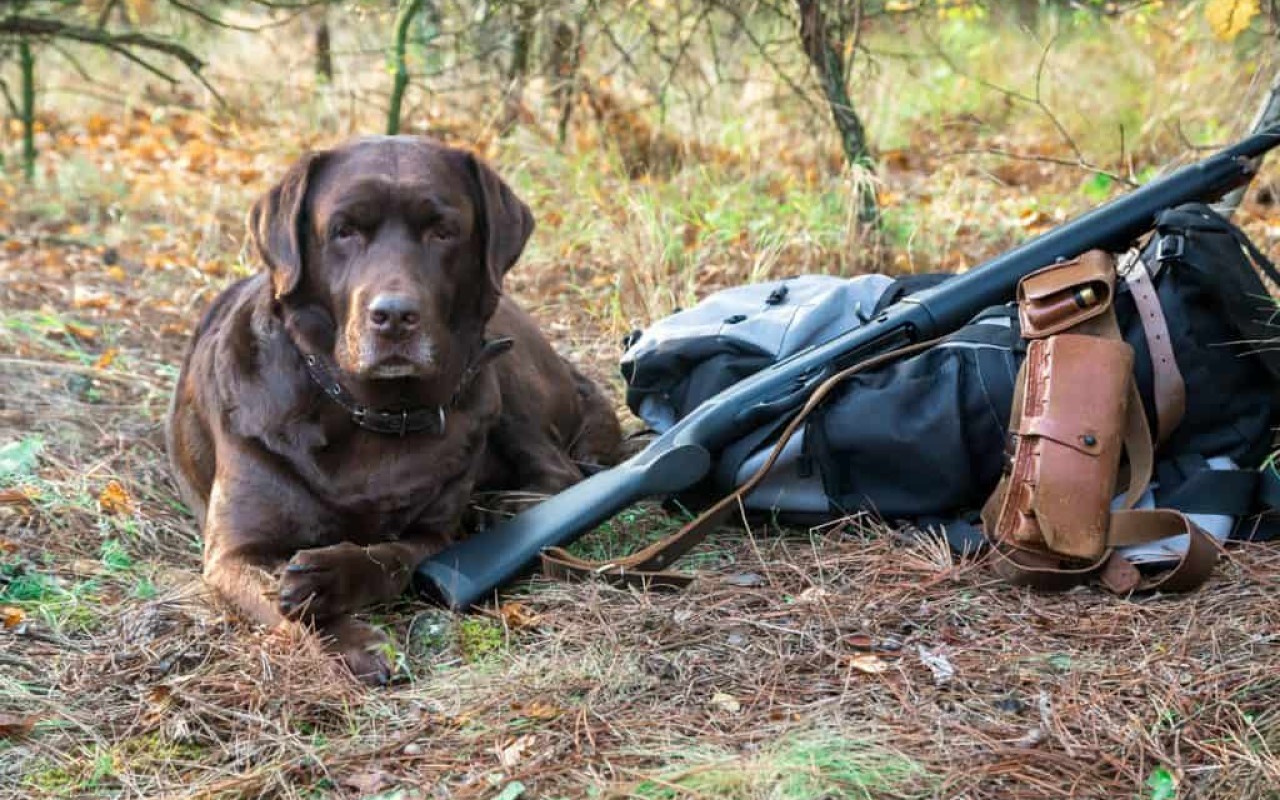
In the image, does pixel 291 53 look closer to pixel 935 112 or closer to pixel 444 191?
pixel 935 112

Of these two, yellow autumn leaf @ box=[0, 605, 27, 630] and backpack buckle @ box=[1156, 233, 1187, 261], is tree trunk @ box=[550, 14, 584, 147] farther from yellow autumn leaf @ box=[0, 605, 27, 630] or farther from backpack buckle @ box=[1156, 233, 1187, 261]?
yellow autumn leaf @ box=[0, 605, 27, 630]

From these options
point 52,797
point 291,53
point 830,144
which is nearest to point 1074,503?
point 52,797

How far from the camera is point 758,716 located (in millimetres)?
2607

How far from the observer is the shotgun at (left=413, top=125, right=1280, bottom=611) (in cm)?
340

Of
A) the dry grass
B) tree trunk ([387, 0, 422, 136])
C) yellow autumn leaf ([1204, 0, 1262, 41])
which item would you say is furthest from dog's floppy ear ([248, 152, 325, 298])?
yellow autumn leaf ([1204, 0, 1262, 41])

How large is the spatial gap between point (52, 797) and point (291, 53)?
8.08 meters

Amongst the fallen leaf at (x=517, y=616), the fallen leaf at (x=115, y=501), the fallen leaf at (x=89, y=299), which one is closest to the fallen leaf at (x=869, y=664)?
the fallen leaf at (x=517, y=616)

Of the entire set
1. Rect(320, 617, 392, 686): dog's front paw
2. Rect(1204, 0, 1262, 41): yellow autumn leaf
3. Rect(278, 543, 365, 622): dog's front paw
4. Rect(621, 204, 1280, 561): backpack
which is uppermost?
Rect(1204, 0, 1262, 41): yellow autumn leaf

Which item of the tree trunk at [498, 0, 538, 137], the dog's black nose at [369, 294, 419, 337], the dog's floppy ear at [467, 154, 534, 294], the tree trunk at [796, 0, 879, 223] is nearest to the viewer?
the dog's black nose at [369, 294, 419, 337]

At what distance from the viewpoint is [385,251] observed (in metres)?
3.19

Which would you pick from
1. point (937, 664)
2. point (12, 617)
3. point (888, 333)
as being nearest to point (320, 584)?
point (12, 617)

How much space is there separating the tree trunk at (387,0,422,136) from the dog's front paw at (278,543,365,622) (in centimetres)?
347

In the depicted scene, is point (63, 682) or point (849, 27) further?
point (849, 27)

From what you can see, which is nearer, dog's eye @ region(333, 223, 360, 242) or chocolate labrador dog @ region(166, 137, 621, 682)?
chocolate labrador dog @ region(166, 137, 621, 682)
